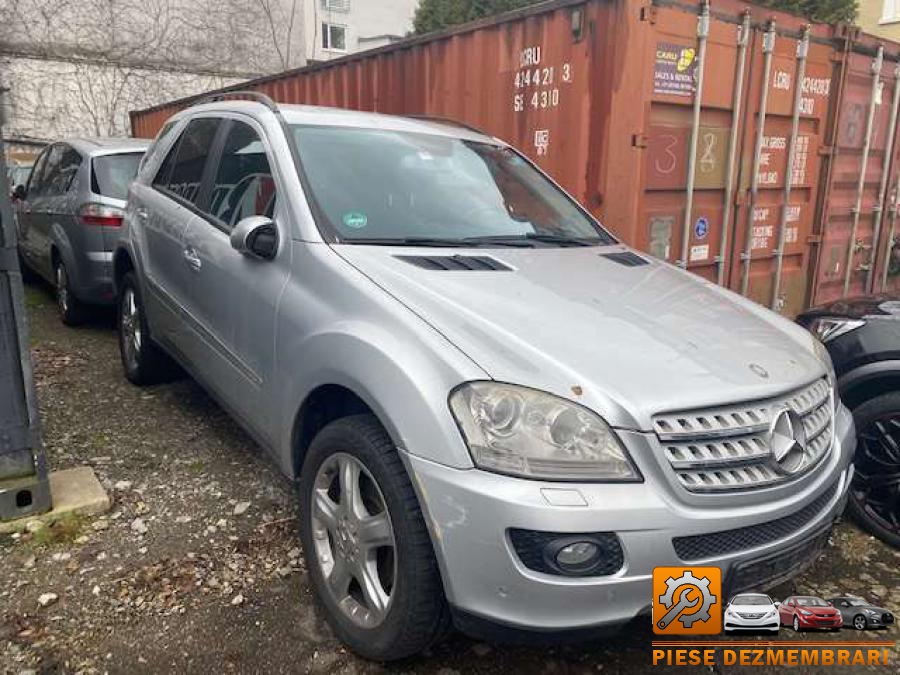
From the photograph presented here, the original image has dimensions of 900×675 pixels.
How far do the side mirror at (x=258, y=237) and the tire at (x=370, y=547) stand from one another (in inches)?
31.5

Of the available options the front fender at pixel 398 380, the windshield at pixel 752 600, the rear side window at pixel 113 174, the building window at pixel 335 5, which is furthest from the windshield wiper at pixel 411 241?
the building window at pixel 335 5

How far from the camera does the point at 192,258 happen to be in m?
3.44

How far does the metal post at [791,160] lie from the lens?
5.03 m

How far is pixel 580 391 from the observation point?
1.88 meters

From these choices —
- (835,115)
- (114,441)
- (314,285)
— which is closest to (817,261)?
(835,115)

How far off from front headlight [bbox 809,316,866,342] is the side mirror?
8.30ft

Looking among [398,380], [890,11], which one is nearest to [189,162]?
[398,380]

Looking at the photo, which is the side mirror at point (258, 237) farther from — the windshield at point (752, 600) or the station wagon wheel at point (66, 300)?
the station wagon wheel at point (66, 300)

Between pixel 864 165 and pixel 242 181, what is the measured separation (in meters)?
4.89

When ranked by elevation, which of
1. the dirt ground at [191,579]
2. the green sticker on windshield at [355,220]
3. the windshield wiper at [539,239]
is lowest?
the dirt ground at [191,579]

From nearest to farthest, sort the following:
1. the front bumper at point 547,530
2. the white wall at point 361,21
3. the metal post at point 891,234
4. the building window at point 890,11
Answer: the front bumper at point 547,530
the metal post at point 891,234
the building window at point 890,11
the white wall at point 361,21

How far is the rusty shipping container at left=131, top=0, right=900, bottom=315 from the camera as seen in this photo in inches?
173

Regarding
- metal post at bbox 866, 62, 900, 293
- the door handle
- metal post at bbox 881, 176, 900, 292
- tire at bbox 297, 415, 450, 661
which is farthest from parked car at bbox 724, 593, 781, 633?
metal post at bbox 881, 176, 900, 292

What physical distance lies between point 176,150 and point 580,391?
3.16 meters
